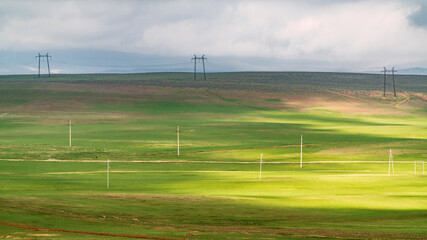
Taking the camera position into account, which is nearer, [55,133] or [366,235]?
[366,235]

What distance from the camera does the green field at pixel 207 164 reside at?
22.5m

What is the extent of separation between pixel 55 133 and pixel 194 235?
6490 centimetres

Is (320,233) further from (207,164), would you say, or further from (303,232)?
(207,164)

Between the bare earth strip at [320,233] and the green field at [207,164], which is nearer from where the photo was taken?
the bare earth strip at [320,233]

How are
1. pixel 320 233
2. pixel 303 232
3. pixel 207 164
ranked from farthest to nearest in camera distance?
1. pixel 207 164
2. pixel 303 232
3. pixel 320 233

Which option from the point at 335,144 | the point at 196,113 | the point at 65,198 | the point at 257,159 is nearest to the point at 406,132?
the point at 335,144

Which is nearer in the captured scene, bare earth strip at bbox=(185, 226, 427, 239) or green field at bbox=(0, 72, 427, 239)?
bare earth strip at bbox=(185, 226, 427, 239)

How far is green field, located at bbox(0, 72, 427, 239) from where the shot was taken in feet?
73.8

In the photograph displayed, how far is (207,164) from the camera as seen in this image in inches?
2121

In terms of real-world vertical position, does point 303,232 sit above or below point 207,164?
above

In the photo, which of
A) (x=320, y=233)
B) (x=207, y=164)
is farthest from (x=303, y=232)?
(x=207, y=164)

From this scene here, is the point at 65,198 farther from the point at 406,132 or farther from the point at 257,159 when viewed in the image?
the point at 406,132

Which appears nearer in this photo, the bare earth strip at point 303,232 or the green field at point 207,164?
the bare earth strip at point 303,232

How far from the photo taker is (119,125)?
9356 centimetres
